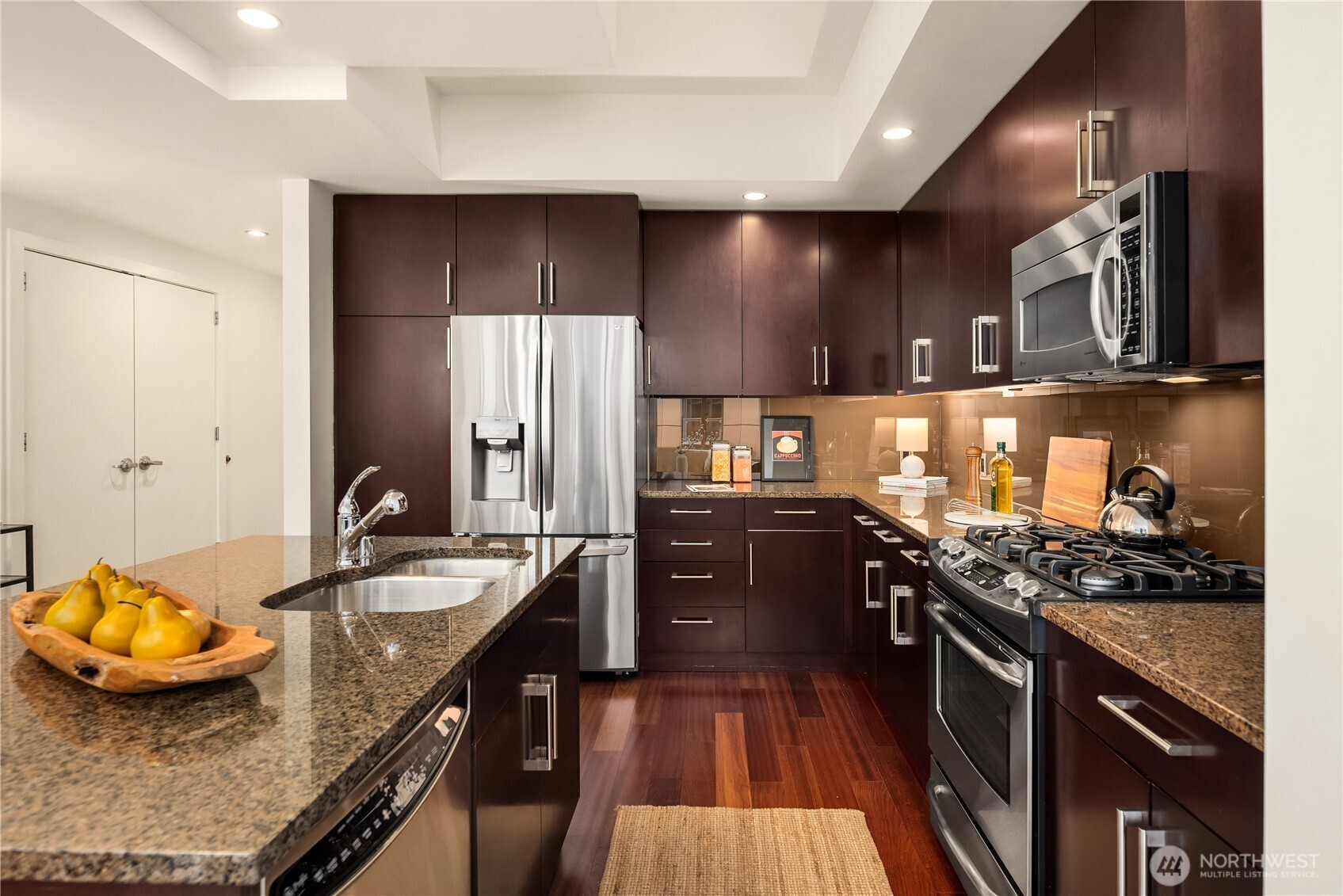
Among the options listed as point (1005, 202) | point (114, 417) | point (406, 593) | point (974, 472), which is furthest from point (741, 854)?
point (114, 417)

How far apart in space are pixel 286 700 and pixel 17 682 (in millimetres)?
422

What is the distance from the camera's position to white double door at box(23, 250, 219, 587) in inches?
149

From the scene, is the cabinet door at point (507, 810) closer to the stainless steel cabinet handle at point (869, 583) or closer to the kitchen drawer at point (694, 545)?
the stainless steel cabinet handle at point (869, 583)

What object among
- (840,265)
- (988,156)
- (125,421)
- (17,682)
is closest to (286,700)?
(17,682)

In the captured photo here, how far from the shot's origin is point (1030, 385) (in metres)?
2.53

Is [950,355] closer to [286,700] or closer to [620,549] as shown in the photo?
[620,549]

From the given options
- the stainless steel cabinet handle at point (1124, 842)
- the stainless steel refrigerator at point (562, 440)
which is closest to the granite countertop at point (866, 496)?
the stainless steel refrigerator at point (562, 440)

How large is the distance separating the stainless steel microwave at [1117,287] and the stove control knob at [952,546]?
52 centimetres

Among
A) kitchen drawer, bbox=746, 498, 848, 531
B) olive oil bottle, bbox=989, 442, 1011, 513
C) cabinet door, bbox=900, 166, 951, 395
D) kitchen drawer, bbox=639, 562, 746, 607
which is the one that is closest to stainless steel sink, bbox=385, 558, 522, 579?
kitchen drawer, bbox=639, 562, 746, 607

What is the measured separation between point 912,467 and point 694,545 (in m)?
1.16

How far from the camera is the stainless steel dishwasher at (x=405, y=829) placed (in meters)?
0.72

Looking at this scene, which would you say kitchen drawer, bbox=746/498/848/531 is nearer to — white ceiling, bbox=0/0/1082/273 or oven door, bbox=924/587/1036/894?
oven door, bbox=924/587/1036/894

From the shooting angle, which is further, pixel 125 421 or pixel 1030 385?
pixel 125 421

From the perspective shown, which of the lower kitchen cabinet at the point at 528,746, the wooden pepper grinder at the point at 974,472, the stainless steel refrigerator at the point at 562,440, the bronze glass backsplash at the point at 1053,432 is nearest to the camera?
the lower kitchen cabinet at the point at 528,746
